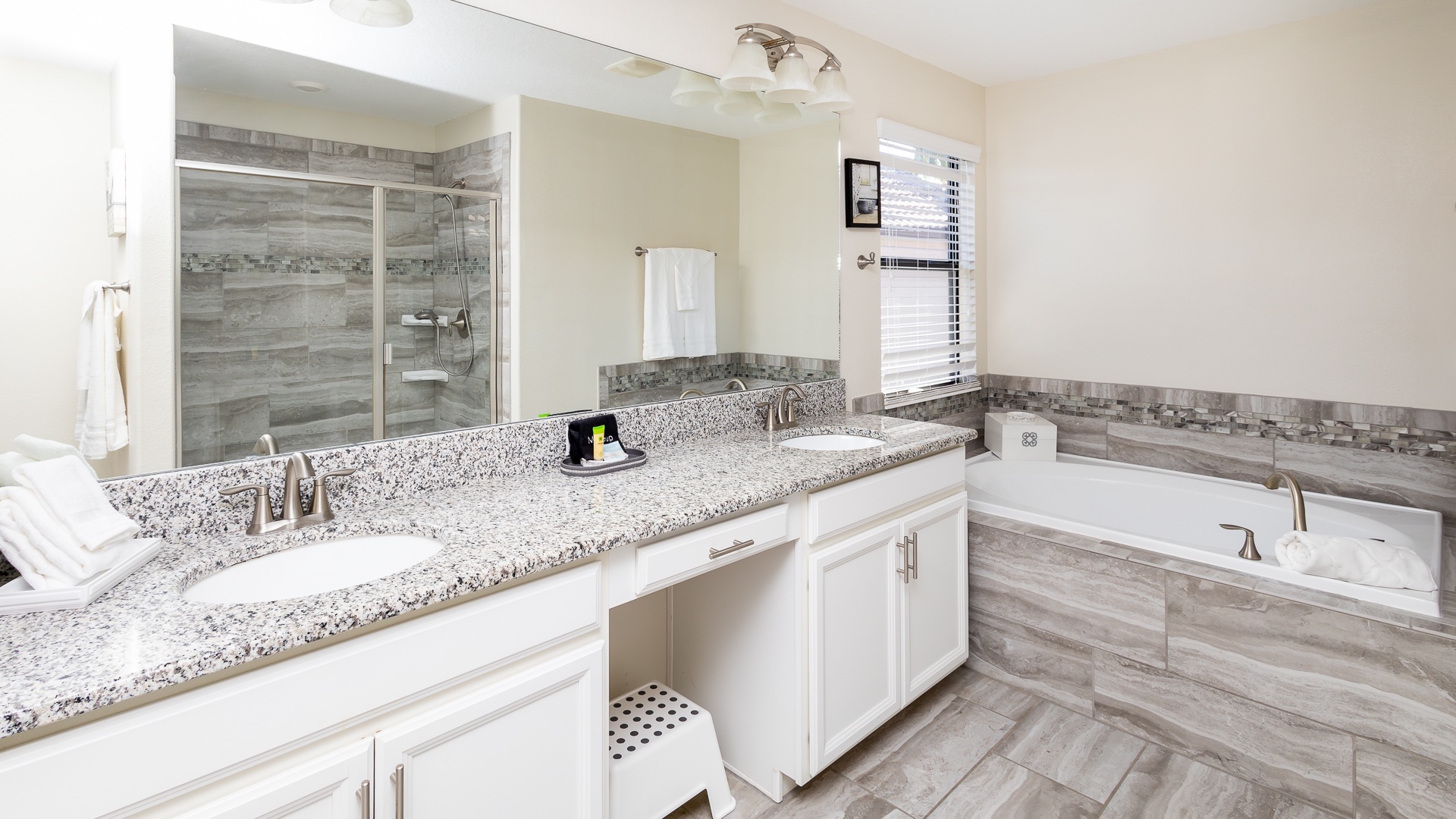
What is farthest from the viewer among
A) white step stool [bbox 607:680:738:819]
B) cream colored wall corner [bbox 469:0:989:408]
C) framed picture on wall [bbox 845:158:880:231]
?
framed picture on wall [bbox 845:158:880:231]

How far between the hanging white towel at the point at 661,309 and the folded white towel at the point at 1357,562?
1.84 metres

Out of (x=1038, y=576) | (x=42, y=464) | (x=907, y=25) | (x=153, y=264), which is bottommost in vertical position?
(x=1038, y=576)

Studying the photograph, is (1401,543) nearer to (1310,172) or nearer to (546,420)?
(1310,172)

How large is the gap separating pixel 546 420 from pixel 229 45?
1.01 metres

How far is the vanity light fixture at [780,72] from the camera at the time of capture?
219cm

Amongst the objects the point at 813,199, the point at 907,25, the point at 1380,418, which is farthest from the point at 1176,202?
the point at 813,199

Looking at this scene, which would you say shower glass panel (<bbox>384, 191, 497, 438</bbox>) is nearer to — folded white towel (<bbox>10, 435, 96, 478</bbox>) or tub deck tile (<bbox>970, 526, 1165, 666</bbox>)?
folded white towel (<bbox>10, 435, 96, 478</bbox>)

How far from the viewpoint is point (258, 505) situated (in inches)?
55.4

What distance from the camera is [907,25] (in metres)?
2.75

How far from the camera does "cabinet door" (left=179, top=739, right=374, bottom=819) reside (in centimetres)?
94

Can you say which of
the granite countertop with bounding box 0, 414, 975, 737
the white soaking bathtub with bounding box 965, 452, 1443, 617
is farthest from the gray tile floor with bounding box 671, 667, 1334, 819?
the granite countertop with bounding box 0, 414, 975, 737

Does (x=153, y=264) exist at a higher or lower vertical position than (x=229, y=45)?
lower

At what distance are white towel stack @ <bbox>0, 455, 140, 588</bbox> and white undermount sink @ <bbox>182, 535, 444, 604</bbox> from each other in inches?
5.7

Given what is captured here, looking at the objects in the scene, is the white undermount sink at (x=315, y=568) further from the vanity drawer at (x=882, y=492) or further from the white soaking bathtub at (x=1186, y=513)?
the white soaking bathtub at (x=1186, y=513)
